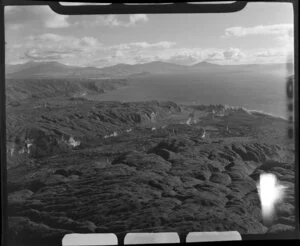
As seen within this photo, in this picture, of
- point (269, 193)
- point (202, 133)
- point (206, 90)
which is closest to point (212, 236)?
point (269, 193)

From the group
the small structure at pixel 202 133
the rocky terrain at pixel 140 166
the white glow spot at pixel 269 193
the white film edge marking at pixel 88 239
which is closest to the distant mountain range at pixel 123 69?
the rocky terrain at pixel 140 166

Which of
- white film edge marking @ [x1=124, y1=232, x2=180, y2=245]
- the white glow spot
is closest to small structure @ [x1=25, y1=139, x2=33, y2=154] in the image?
white film edge marking @ [x1=124, y1=232, x2=180, y2=245]

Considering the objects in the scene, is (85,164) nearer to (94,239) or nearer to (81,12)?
(94,239)

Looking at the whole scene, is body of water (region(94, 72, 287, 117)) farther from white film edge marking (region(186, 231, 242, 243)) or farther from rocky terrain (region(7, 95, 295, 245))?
white film edge marking (region(186, 231, 242, 243))

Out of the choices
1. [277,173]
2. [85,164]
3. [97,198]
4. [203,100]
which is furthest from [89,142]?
[277,173]

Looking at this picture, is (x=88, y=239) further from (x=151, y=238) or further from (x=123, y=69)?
(x=123, y=69)

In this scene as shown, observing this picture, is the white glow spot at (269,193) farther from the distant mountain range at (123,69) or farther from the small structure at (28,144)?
the small structure at (28,144)
